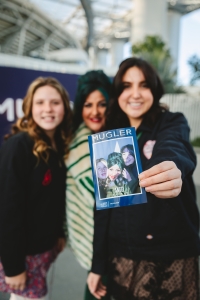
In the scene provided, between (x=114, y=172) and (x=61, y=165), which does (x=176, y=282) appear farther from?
(x=61, y=165)

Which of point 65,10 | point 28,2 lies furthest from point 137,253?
point 65,10

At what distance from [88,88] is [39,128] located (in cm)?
46

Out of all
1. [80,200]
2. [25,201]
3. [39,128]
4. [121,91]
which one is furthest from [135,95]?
[25,201]

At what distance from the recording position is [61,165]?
1.61m

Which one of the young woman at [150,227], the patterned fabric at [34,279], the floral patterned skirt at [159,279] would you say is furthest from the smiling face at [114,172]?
the patterned fabric at [34,279]

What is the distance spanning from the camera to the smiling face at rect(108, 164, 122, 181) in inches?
37.6

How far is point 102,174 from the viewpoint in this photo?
0.98m

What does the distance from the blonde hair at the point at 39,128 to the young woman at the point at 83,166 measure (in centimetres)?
7

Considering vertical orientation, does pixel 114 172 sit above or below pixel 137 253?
above

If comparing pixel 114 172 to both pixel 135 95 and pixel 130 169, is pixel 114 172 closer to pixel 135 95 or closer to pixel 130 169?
pixel 130 169

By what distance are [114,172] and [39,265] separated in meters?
0.96

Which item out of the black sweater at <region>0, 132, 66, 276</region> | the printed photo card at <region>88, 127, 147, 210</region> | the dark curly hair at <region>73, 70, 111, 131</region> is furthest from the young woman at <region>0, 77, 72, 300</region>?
the printed photo card at <region>88, 127, 147, 210</region>

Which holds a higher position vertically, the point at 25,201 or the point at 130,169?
the point at 130,169

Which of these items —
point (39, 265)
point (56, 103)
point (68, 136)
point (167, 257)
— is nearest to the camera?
point (167, 257)
